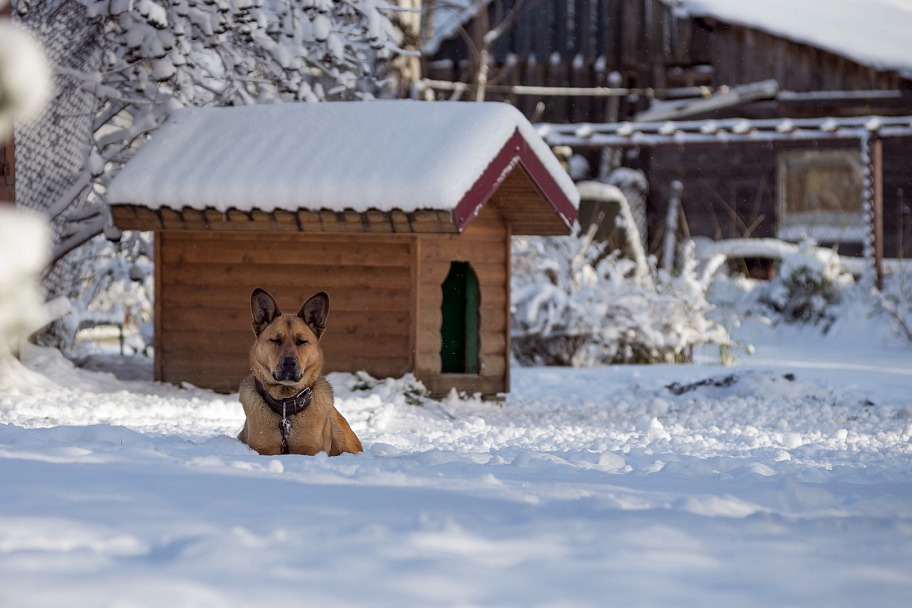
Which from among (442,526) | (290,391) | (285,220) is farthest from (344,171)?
(442,526)

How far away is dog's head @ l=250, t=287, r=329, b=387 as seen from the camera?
590 cm

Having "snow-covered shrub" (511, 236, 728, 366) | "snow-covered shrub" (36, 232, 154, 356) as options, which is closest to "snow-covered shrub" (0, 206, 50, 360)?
"snow-covered shrub" (36, 232, 154, 356)

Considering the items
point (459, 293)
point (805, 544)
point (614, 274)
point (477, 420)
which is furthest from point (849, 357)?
point (805, 544)

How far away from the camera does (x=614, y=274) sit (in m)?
15.2

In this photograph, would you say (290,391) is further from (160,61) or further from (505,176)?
(160,61)

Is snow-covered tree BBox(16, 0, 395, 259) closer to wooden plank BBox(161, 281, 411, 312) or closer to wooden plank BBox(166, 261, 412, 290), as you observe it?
wooden plank BBox(166, 261, 412, 290)

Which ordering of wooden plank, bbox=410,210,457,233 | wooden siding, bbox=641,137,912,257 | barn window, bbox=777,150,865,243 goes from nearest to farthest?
wooden plank, bbox=410,210,457,233, wooden siding, bbox=641,137,912,257, barn window, bbox=777,150,865,243

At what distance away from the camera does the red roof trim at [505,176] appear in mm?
9422

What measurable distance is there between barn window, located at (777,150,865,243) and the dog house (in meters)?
13.0

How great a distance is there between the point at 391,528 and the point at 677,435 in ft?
16.8

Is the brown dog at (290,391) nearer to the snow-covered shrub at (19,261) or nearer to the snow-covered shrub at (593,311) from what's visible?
the snow-covered shrub at (19,261)

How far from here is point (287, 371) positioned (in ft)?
19.3

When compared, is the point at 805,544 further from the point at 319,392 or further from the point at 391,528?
the point at 319,392

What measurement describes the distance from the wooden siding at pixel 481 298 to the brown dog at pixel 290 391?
3.97 metres
